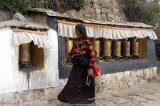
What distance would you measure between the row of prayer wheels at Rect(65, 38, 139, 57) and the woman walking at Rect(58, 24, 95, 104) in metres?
2.71

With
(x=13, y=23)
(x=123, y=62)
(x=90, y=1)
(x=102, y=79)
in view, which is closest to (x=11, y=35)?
(x=13, y=23)

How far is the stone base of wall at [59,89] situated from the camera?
21.1 ft

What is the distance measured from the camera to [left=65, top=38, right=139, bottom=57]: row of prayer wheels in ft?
30.1

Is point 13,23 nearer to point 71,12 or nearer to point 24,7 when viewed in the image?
point 24,7

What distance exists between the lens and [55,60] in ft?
24.2

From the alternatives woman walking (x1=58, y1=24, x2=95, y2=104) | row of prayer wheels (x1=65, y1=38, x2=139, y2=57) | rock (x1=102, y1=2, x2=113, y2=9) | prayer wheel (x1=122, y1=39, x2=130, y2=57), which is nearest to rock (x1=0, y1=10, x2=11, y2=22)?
row of prayer wheels (x1=65, y1=38, x2=139, y2=57)

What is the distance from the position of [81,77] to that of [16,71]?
1451 mm

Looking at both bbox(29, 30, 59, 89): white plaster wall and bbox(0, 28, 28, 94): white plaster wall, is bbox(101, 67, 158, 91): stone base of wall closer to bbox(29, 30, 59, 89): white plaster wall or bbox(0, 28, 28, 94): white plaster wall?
bbox(29, 30, 59, 89): white plaster wall

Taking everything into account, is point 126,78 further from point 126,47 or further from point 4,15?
point 4,15

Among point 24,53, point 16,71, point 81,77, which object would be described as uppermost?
point 24,53

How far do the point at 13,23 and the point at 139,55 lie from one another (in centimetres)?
609

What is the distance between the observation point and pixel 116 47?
987cm

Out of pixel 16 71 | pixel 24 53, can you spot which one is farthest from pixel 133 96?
pixel 16 71

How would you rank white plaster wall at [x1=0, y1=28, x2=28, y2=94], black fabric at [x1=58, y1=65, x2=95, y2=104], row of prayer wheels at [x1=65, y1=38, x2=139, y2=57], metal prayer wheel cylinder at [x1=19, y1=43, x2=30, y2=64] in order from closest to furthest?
1. white plaster wall at [x1=0, y1=28, x2=28, y2=94]
2. black fabric at [x1=58, y1=65, x2=95, y2=104]
3. metal prayer wheel cylinder at [x1=19, y1=43, x2=30, y2=64]
4. row of prayer wheels at [x1=65, y1=38, x2=139, y2=57]
